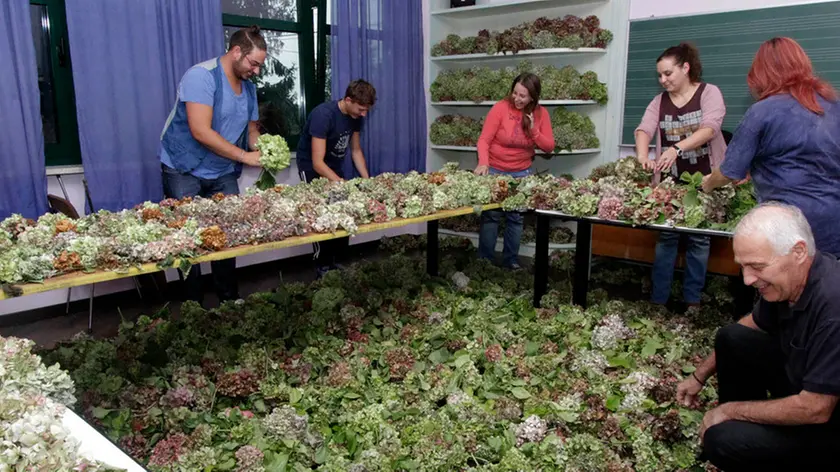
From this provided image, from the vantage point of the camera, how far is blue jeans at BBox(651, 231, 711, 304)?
5.14 meters

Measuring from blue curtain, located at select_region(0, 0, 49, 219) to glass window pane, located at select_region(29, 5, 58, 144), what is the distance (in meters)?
0.36

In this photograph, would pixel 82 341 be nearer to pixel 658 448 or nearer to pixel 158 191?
pixel 158 191

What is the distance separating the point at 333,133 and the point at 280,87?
1.87 m

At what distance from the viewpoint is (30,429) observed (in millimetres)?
1641

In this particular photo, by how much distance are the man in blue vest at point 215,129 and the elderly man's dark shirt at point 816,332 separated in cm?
351

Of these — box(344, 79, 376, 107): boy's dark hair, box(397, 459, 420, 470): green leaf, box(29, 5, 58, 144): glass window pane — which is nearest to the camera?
box(397, 459, 420, 470): green leaf

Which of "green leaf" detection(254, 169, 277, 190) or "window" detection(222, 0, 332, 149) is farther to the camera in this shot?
"window" detection(222, 0, 332, 149)

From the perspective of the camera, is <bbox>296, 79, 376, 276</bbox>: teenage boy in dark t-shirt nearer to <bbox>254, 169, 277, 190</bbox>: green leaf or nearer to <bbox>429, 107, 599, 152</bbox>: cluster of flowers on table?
<bbox>254, 169, 277, 190</bbox>: green leaf

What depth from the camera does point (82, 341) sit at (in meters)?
4.05

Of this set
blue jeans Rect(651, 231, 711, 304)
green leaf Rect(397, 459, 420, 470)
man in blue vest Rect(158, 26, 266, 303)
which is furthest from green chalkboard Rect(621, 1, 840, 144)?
green leaf Rect(397, 459, 420, 470)

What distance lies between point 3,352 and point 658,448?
286 cm

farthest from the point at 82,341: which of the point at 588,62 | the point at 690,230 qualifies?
the point at 588,62

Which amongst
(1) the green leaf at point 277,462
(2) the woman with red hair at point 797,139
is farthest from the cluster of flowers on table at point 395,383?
(2) the woman with red hair at point 797,139

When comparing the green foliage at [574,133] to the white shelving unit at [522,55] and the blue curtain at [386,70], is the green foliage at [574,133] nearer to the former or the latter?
the white shelving unit at [522,55]
